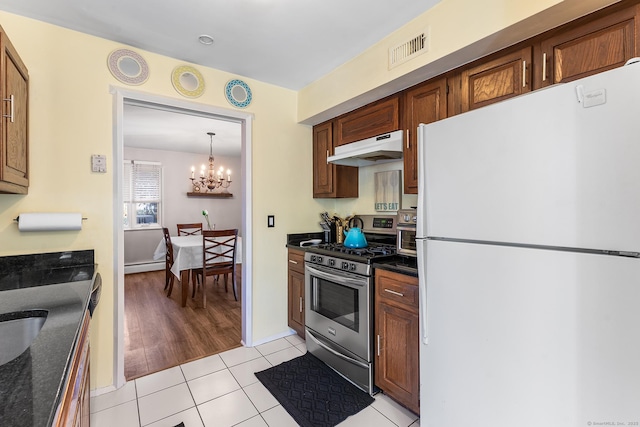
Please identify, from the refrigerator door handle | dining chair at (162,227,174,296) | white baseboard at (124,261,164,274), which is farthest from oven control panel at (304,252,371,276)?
white baseboard at (124,261,164,274)

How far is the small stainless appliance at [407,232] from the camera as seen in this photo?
1.85 meters

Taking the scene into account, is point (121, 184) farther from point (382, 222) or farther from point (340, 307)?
point (382, 222)

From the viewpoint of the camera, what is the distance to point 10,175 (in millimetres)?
1426

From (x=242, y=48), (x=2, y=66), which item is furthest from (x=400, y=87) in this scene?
(x=2, y=66)

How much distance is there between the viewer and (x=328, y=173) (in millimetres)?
2803

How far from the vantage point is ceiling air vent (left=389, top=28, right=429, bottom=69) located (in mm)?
1728

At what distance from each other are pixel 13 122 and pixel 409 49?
7.35ft

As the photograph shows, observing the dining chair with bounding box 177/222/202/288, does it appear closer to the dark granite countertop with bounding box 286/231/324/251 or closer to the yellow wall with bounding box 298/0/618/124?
the dark granite countertop with bounding box 286/231/324/251

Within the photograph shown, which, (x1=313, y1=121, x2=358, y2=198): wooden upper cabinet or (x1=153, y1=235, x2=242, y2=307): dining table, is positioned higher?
(x1=313, y1=121, x2=358, y2=198): wooden upper cabinet

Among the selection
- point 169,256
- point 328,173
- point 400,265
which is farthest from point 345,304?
point 169,256

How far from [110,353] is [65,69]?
1.93 m

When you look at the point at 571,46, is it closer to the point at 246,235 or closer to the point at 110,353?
the point at 246,235

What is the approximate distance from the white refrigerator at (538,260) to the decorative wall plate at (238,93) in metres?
1.81

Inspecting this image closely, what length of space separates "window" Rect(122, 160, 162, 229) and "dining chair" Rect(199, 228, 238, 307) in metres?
2.48
